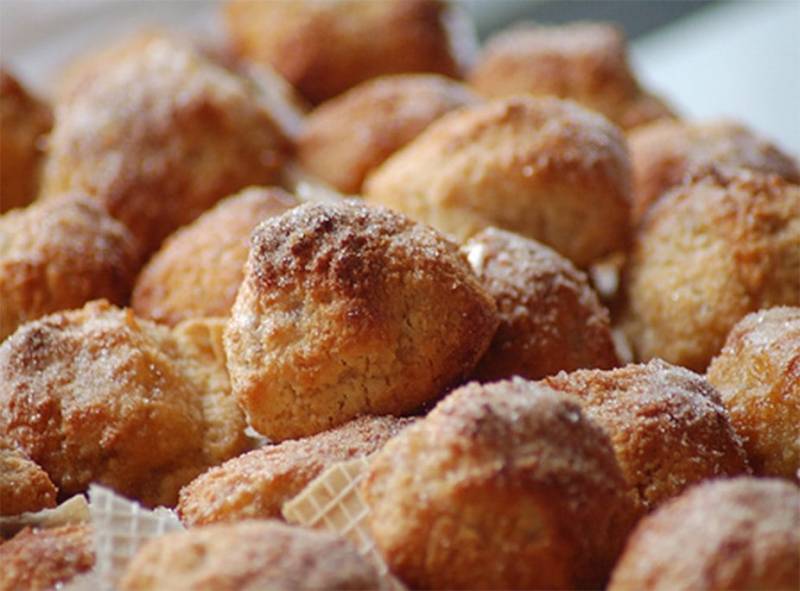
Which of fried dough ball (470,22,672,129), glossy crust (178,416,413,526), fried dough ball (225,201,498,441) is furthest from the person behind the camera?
fried dough ball (470,22,672,129)

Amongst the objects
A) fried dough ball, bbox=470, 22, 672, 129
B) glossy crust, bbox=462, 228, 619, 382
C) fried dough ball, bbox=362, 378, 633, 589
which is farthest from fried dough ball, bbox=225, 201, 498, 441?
fried dough ball, bbox=470, 22, 672, 129

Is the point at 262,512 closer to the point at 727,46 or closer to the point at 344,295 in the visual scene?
the point at 344,295

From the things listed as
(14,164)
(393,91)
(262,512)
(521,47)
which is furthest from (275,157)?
(262,512)

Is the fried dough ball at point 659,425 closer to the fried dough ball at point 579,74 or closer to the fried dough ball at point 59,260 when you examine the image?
the fried dough ball at point 59,260

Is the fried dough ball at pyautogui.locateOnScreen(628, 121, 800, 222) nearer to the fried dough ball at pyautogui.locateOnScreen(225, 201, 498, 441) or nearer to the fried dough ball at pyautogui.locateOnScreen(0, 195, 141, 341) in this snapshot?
the fried dough ball at pyautogui.locateOnScreen(225, 201, 498, 441)

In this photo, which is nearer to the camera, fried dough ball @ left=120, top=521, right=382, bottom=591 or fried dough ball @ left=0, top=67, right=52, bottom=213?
fried dough ball @ left=120, top=521, right=382, bottom=591

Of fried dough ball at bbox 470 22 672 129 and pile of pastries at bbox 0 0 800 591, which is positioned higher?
pile of pastries at bbox 0 0 800 591

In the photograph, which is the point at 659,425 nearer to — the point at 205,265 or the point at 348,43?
the point at 205,265
